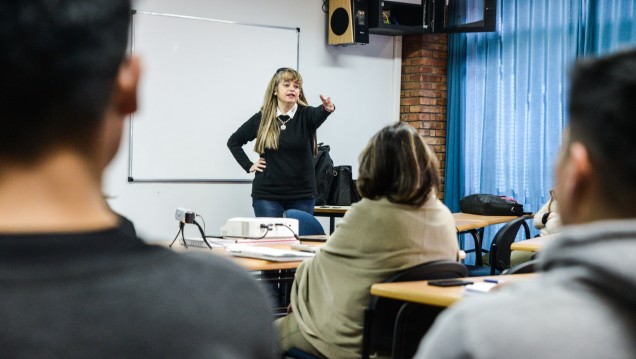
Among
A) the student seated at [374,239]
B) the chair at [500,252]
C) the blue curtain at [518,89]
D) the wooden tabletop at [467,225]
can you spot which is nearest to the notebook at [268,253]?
the student seated at [374,239]

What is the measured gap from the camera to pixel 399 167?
311 centimetres

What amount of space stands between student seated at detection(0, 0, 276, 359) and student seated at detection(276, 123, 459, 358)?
241 centimetres

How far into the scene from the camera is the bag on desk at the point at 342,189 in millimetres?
7336

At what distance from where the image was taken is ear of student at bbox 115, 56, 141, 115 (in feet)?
2.37

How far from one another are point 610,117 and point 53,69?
64cm

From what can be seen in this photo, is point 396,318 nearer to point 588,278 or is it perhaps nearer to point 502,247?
point 588,278

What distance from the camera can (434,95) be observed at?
27.4 feet

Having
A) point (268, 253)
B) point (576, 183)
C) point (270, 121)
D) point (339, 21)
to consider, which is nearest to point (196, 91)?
point (270, 121)

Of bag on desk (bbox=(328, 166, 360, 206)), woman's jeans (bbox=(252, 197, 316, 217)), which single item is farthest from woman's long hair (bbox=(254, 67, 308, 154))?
bag on desk (bbox=(328, 166, 360, 206))

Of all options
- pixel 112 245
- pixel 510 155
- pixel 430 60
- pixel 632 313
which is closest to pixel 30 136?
pixel 112 245

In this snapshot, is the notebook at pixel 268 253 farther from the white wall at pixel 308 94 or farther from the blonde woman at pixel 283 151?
the white wall at pixel 308 94

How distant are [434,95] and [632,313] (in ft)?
24.5

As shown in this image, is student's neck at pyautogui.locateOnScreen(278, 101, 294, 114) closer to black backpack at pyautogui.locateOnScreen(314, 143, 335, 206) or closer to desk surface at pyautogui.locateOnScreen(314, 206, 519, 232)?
desk surface at pyautogui.locateOnScreen(314, 206, 519, 232)

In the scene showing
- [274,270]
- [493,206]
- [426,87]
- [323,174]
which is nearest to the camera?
[274,270]
